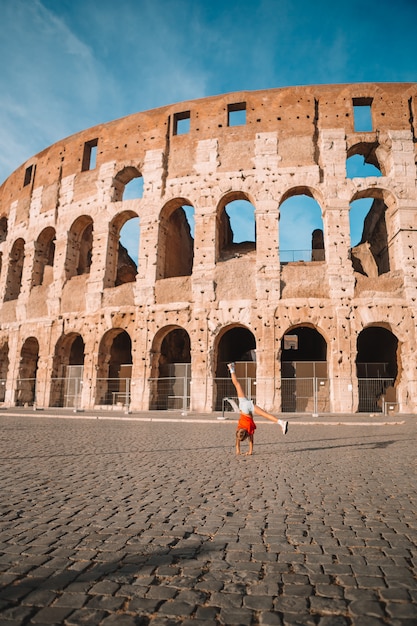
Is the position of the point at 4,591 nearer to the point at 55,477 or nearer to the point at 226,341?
the point at 55,477

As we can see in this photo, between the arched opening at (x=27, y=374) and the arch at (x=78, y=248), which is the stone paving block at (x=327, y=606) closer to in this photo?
the arch at (x=78, y=248)

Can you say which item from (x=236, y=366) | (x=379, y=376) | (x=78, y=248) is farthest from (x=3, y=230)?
(x=379, y=376)

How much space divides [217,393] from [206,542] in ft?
44.6

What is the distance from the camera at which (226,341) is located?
19609 mm

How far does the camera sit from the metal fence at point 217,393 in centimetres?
Answer: 1521

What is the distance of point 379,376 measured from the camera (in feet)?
53.7

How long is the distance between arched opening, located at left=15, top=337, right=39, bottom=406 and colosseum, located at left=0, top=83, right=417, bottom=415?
7cm

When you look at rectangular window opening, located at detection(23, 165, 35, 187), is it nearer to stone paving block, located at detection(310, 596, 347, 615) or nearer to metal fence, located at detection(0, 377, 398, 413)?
metal fence, located at detection(0, 377, 398, 413)

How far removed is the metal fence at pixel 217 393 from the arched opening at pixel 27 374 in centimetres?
204

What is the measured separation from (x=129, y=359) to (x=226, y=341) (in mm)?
5170

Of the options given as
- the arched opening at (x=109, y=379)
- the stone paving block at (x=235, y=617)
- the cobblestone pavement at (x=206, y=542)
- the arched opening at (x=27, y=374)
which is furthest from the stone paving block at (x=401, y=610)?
the arched opening at (x=27, y=374)

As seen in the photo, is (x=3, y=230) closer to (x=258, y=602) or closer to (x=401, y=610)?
(x=258, y=602)

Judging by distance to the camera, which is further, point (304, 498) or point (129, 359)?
point (129, 359)

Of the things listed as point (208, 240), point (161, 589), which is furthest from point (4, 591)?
point (208, 240)
